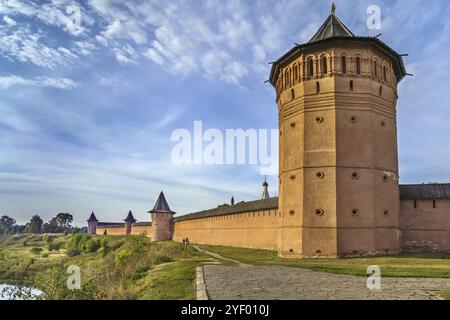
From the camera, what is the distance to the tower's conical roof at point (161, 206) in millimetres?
41513

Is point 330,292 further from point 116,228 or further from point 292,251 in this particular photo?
point 116,228

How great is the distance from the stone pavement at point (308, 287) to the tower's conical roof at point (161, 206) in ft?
111

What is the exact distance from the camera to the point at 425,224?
16688 millimetres

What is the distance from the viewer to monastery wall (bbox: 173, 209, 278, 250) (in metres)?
21.2

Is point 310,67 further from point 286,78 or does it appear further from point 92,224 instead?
point 92,224

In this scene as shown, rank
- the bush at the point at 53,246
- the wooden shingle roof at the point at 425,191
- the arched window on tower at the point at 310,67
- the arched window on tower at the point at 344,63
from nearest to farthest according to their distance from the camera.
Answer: the arched window on tower at the point at 344,63 → the wooden shingle roof at the point at 425,191 → the arched window on tower at the point at 310,67 → the bush at the point at 53,246

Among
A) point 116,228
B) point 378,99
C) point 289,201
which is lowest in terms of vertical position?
point 116,228

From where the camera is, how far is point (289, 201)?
17.0 metres

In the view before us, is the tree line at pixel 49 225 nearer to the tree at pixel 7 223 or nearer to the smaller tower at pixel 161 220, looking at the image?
the tree at pixel 7 223

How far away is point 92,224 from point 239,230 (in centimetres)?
6098

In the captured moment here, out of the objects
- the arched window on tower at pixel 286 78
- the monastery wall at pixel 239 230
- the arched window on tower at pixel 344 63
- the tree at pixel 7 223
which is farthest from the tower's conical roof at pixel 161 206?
the tree at pixel 7 223
